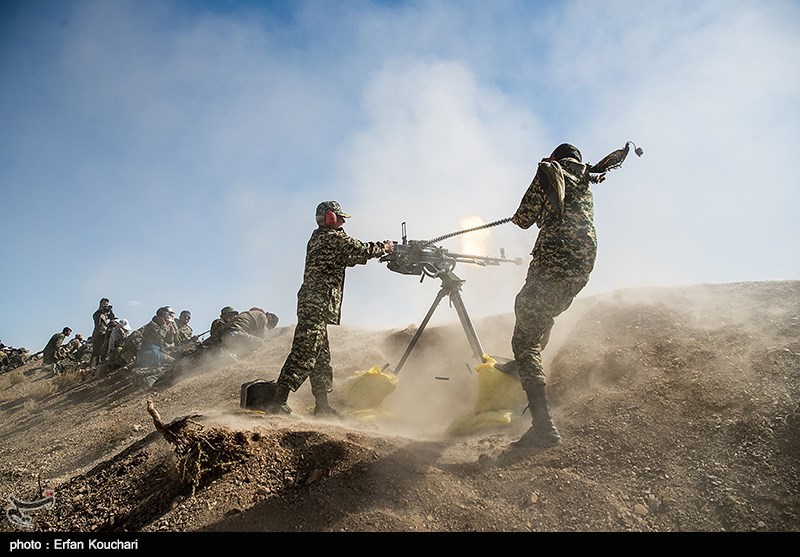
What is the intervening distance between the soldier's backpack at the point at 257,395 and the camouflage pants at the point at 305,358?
0.52ft

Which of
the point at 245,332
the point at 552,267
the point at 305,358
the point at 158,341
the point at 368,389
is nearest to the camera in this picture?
the point at 552,267

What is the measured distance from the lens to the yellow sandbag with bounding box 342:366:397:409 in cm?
530

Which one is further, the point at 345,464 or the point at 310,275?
the point at 310,275

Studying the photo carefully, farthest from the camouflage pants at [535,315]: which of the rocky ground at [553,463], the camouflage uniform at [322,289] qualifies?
the camouflage uniform at [322,289]

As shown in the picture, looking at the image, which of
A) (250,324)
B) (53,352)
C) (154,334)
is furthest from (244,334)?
(53,352)

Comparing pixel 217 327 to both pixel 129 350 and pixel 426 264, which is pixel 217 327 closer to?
pixel 129 350

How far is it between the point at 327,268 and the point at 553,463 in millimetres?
3088

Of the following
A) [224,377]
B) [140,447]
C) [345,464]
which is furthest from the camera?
[224,377]

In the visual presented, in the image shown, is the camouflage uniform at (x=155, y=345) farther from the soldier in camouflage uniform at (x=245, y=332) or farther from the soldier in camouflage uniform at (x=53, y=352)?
the soldier in camouflage uniform at (x=53, y=352)

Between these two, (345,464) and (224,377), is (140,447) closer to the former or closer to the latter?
(345,464)

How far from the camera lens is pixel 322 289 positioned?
4895 mm

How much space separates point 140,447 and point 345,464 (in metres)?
2.10

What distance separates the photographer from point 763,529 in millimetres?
2361

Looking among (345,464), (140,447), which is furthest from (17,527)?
(345,464)
